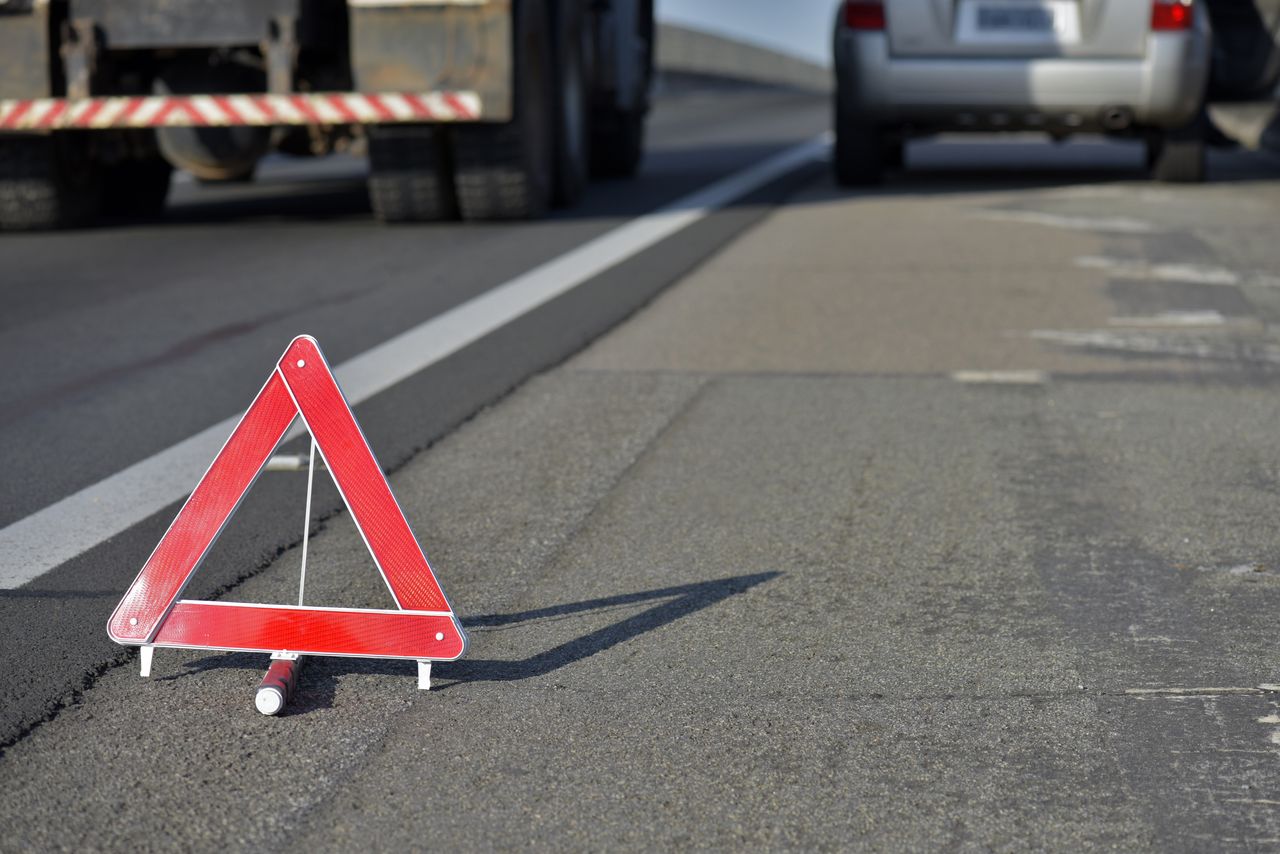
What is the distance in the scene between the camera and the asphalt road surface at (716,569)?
295cm

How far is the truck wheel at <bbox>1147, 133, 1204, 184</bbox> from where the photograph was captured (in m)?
13.5

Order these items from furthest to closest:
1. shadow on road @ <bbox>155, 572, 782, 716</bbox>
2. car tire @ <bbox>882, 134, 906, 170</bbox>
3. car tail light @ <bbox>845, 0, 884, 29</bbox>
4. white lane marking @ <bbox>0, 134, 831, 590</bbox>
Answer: car tire @ <bbox>882, 134, 906, 170</bbox>
car tail light @ <bbox>845, 0, 884, 29</bbox>
white lane marking @ <bbox>0, 134, 831, 590</bbox>
shadow on road @ <bbox>155, 572, 782, 716</bbox>

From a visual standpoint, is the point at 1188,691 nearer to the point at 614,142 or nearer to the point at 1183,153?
the point at 1183,153

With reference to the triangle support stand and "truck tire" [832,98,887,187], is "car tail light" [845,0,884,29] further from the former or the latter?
the triangle support stand

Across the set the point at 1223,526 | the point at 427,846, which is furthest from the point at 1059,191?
the point at 427,846

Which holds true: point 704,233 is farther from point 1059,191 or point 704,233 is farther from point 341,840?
point 341,840

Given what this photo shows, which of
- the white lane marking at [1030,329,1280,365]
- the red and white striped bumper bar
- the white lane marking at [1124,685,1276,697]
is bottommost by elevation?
the white lane marking at [1030,329,1280,365]

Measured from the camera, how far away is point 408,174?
38.2ft

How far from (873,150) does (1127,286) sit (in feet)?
17.0

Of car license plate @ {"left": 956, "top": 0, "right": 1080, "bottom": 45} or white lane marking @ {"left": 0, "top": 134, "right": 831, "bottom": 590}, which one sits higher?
car license plate @ {"left": 956, "top": 0, "right": 1080, "bottom": 45}

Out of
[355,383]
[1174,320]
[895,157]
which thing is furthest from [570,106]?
[355,383]

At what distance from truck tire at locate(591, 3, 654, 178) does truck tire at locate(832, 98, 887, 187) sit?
2468 millimetres

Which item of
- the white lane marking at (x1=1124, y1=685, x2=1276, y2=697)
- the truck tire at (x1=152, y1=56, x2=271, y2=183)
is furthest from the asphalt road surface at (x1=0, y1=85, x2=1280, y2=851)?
the truck tire at (x1=152, y1=56, x2=271, y2=183)

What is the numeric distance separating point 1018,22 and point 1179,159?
2.13m
